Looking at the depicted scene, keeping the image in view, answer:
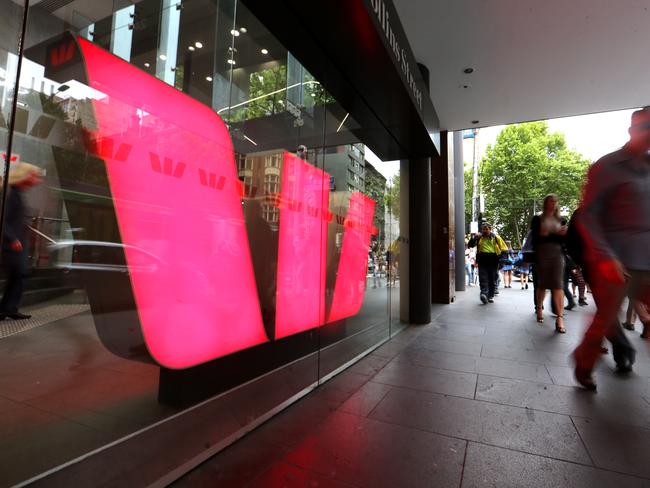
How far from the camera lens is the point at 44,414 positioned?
1.84m

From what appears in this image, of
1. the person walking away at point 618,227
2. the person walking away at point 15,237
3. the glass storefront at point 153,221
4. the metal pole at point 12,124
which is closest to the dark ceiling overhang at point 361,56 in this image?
the glass storefront at point 153,221

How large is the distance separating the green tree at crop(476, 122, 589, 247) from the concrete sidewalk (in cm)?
2628

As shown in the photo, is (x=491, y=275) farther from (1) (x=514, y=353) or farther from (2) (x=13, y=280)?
(2) (x=13, y=280)

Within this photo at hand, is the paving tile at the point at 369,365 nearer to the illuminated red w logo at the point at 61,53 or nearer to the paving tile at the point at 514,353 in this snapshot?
the paving tile at the point at 514,353

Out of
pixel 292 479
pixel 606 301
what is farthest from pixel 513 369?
pixel 292 479

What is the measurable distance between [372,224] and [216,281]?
2.96 metres

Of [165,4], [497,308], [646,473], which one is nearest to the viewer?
[646,473]

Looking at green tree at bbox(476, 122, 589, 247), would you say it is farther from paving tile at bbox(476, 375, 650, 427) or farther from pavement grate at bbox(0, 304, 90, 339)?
pavement grate at bbox(0, 304, 90, 339)

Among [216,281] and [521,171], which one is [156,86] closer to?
[216,281]

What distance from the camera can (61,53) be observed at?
1.69 metres

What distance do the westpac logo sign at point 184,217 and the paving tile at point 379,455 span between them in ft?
3.26

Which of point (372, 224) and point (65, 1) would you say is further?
point (372, 224)

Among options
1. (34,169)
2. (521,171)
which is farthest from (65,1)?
(521,171)

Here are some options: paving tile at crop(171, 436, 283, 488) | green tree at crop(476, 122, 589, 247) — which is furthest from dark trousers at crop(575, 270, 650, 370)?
green tree at crop(476, 122, 589, 247)
